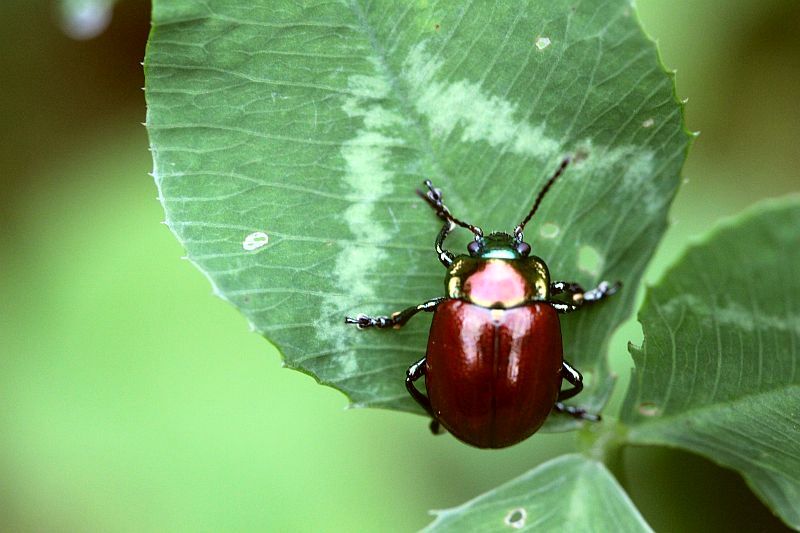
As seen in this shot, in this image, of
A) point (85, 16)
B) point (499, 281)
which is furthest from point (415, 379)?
point (85, 16)

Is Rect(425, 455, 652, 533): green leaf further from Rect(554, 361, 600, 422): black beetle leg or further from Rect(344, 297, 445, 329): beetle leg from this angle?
Rect(344, 297, 445, 329): beetle leg

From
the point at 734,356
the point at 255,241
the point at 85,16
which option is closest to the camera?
the point at 734,356

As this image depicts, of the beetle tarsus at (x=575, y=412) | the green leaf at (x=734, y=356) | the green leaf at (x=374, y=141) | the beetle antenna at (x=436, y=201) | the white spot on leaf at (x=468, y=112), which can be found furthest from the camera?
the beetle tarsus at (x=575, y=412)

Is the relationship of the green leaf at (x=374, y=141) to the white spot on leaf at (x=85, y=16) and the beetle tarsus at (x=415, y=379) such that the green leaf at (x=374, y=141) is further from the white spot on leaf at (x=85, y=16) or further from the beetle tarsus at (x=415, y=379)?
the white spot on leaf at (x=85, y=16)

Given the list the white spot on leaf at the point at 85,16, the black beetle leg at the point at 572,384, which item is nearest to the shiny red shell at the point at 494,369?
the black beetle leg at the point at 572,384

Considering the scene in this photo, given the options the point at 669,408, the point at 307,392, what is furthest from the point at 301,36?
the point at 307,392

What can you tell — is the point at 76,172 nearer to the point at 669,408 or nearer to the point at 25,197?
the point at 25,197

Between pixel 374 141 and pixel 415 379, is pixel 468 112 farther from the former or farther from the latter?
pixel 415 379
